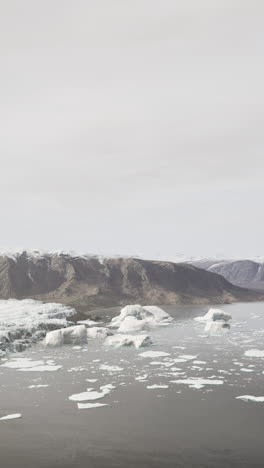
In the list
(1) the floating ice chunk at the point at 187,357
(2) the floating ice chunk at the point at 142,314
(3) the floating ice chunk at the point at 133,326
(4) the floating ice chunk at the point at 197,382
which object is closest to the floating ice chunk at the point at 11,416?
(4) the floating ice chunk at the point at 197,382

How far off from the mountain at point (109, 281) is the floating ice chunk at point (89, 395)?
96.3 metres

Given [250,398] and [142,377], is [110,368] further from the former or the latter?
[250,398]

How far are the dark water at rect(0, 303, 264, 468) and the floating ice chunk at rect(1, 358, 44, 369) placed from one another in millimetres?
1352

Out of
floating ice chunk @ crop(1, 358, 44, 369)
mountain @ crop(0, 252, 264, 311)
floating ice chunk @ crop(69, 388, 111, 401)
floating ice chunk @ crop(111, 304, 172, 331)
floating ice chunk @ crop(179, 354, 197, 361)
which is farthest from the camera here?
mountain @ crop(0, 252, 264, 311)

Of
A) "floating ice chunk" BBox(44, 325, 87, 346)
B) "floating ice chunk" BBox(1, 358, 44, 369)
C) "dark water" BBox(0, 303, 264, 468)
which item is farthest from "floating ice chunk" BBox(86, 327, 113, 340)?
"dark water" BBox(0, 303, 264, 468)

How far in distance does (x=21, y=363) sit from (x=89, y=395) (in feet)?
30.0

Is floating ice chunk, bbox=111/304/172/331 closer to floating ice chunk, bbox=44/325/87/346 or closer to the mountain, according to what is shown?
floating ice chunk, bbox=44/325/87/346

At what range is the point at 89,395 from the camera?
18.5 m

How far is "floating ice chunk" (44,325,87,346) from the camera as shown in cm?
3369

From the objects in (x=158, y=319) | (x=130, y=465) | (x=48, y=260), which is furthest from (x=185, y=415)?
(x=48, y=260)

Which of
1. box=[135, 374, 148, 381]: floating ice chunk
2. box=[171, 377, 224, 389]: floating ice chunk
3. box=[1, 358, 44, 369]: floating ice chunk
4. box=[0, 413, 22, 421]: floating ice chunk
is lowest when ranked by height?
box=[171, 377, 224, 389]: floating ice chunk

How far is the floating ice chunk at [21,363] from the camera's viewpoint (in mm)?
25059

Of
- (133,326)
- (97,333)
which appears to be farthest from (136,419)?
(133,326)

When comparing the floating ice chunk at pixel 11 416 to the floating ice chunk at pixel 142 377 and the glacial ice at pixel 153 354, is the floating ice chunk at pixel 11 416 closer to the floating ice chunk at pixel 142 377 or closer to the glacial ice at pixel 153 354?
the floating ice chunk at pixel 142 377
